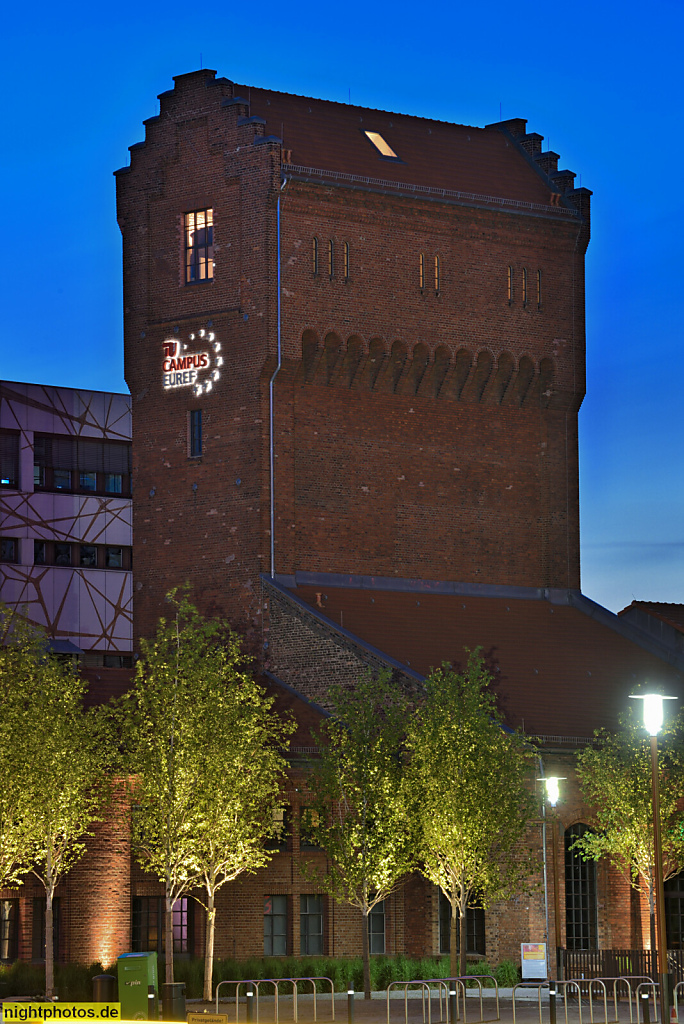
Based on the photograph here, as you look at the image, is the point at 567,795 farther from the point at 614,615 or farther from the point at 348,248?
the point at 348,248

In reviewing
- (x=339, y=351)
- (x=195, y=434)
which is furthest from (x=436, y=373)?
(x=195, y=434)

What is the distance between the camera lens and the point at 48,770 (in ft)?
152

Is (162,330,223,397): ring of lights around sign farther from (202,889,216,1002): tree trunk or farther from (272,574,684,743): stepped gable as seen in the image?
(202,889,216,1002): tree trunk

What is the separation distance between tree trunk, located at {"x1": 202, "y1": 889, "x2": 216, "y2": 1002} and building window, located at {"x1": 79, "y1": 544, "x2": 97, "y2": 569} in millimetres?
44955

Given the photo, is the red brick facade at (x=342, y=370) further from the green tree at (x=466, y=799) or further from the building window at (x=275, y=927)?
the green tree at (x=466, y=799)

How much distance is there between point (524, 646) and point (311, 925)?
12481mm

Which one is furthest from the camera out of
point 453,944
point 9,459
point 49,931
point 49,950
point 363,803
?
point 9,459

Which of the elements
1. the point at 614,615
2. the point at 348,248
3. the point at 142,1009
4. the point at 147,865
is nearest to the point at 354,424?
the point at 348,248

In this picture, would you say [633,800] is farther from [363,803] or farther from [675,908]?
[363,803]

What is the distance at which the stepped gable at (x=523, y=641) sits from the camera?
56.5 m

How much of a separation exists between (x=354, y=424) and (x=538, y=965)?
21135 mm

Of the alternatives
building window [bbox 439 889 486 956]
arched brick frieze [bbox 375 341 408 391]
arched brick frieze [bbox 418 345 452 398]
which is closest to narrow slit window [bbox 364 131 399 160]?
arched brick frieze [bbox 375 341 408 391]

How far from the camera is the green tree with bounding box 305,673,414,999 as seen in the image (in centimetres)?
4828

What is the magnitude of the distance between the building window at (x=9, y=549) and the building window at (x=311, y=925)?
4004 centimetres
